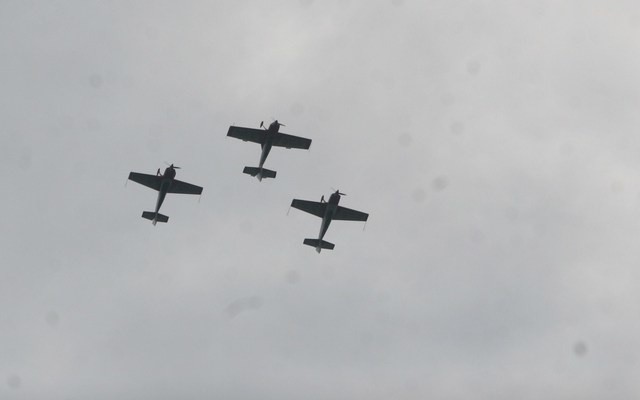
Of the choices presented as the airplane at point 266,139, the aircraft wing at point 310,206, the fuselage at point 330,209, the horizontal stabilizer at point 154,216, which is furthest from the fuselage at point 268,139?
the horizontal stabilizer at point 154,216

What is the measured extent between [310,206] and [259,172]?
5.91 m

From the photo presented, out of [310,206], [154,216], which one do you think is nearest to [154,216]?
[154,216]

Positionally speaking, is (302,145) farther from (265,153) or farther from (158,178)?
(158,178)

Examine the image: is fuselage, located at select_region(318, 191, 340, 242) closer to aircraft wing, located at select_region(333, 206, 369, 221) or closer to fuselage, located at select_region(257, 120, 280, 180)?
aircraft wing, located at select_region(333, 206, 369, 221)

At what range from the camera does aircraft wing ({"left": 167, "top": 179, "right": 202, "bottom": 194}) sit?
470ft

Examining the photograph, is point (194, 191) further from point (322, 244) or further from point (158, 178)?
point (322, 244)

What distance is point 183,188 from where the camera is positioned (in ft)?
471

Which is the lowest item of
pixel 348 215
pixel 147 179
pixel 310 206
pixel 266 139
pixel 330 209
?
pixel 147 179

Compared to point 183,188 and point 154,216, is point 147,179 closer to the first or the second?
point 183,188

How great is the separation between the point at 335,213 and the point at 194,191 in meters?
13.9

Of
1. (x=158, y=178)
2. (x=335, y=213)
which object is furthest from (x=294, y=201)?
(x=158, y=178)

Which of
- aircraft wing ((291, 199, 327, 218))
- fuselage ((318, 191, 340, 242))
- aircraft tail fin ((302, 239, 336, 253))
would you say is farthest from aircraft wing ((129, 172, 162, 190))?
fuselage ((318, 191, 340, 242))

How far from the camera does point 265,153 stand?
466ft

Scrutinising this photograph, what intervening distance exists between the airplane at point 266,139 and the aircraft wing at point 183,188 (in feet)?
17.2
